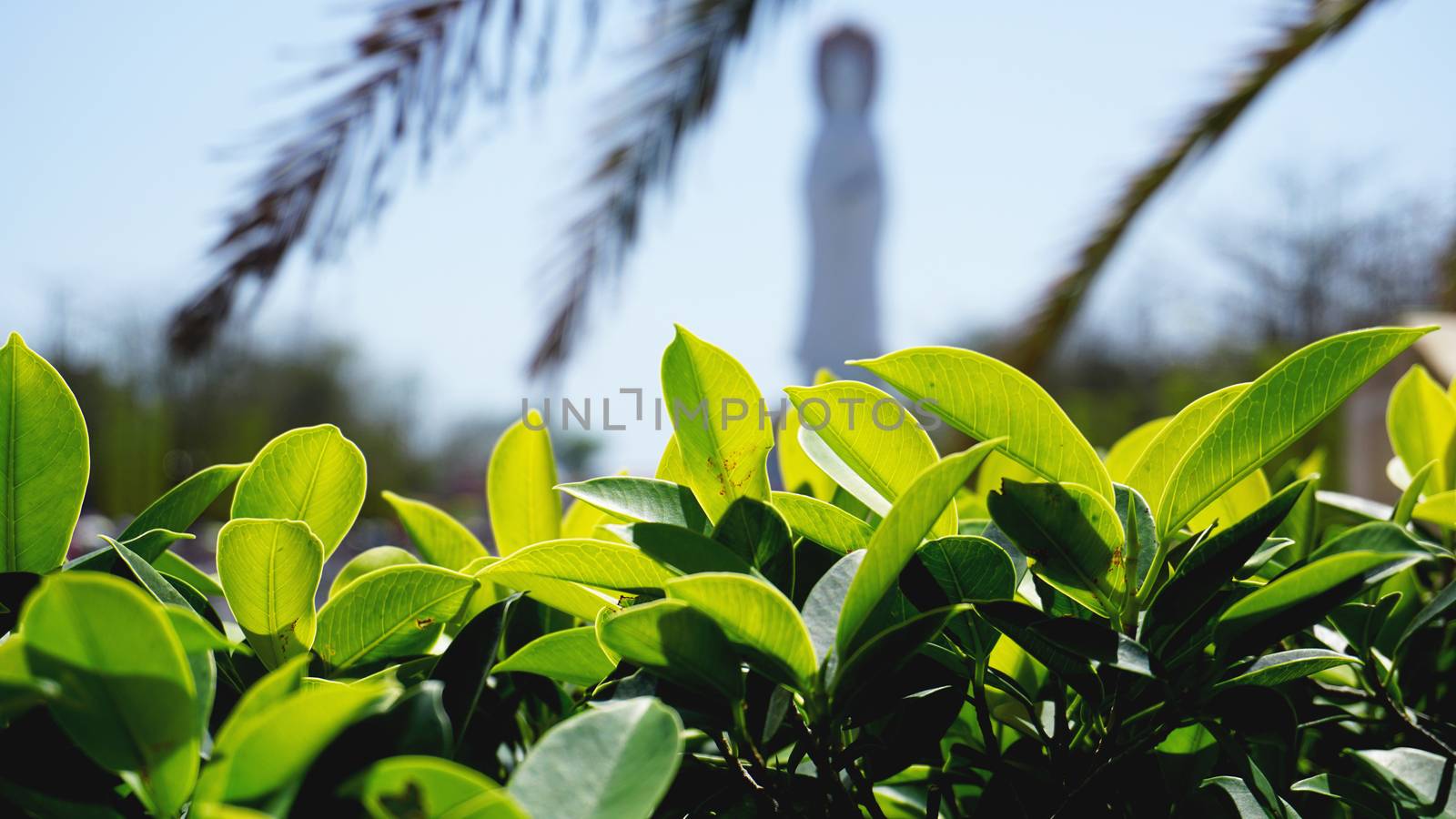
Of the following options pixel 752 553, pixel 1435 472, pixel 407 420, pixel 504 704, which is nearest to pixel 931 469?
pixel 752 553

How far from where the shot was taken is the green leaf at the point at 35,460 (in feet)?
1.00

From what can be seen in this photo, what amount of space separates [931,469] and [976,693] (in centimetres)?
10

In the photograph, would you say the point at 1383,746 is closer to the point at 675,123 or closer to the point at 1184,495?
the point at 1184,495

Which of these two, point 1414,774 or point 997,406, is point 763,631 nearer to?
point 997,406

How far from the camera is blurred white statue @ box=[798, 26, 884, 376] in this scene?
21.1 ft

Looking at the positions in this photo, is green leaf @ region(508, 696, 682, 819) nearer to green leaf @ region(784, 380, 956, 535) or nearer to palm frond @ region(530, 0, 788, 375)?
green leaf @ region(784, 380, 956, 535)

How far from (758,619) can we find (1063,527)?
0.09m

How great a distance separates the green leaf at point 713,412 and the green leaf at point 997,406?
0.14 feet

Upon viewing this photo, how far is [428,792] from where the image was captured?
0.21m

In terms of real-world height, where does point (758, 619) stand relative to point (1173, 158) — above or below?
below

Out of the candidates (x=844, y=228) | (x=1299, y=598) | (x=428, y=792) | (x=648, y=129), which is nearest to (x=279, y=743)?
(x=428, y=792)

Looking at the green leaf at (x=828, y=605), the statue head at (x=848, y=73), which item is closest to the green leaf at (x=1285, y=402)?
the green leaf at (x=828, y=605)

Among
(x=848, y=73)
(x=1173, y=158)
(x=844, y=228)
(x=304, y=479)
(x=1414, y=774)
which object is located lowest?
(x=1414, y=774)

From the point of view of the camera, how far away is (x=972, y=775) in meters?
0.33
